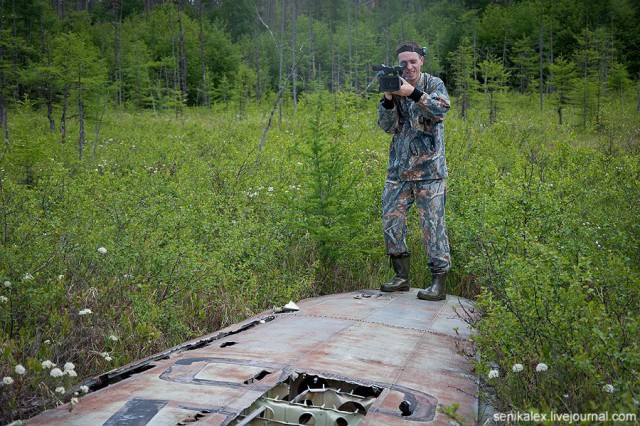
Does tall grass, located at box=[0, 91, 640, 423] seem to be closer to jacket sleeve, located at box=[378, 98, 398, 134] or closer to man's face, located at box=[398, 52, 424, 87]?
jacket sleeve, located at box=[378, 98, 398, 134]

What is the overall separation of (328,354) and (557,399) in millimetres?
1280

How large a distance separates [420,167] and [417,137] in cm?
29

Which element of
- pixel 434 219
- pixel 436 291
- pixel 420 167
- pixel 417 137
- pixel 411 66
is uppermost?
pixel 411 66

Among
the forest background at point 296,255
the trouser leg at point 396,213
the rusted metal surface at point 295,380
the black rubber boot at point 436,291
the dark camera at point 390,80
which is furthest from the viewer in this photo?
the trouser leg at point 396,213

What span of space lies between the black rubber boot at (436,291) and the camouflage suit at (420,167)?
0.07m

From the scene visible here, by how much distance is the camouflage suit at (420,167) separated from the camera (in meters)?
5.43

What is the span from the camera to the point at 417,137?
5.44 meters

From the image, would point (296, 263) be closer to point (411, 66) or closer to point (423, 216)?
point (423, 216)

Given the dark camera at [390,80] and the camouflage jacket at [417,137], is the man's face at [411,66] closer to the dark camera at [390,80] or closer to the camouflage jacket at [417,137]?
the camouflage jacket at [417,137]

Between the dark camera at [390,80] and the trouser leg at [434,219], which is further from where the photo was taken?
the trouser leg at [434,219]

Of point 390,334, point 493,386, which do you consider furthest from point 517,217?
point 493,386

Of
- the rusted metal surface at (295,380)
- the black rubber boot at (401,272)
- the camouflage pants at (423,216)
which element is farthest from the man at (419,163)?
the rusted metal surface at (295,380)

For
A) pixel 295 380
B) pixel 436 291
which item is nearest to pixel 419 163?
pixel 436 291

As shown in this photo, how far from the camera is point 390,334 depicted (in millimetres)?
4078
